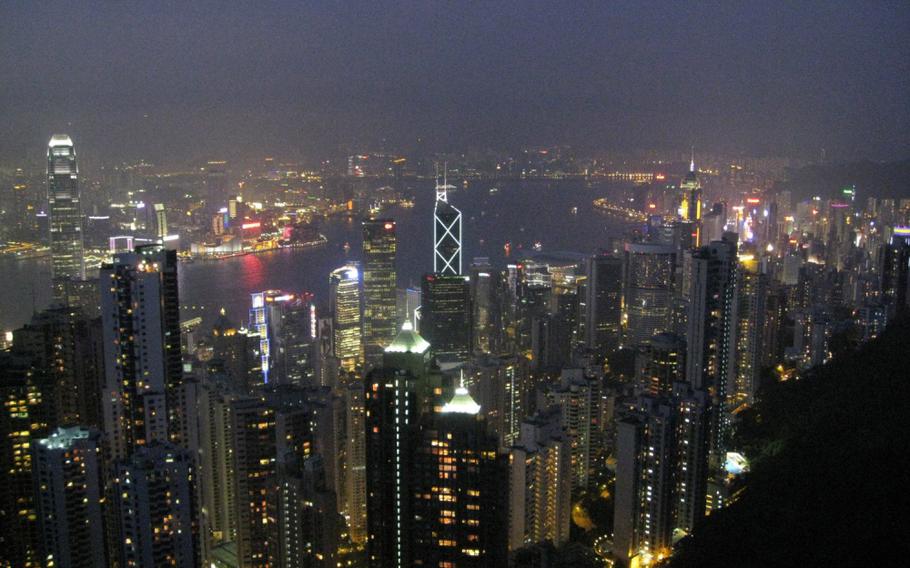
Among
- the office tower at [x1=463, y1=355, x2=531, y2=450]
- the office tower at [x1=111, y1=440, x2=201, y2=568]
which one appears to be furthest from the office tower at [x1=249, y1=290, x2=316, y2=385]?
the office tower at [x1=111, y1=440, x2=201, y2=568]

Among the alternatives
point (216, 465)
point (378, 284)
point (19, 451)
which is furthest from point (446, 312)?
point (19, 451)

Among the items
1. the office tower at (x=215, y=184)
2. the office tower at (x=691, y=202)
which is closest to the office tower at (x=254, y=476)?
the office tower at (x=215, y=184)

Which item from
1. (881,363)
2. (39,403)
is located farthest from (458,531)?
(881,363)

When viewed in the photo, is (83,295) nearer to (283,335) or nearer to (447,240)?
(283,335)

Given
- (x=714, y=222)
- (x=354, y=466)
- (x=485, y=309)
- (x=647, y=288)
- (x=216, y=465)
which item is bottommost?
(x=354, y=466)

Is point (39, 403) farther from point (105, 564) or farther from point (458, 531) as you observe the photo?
point (458, 531)
